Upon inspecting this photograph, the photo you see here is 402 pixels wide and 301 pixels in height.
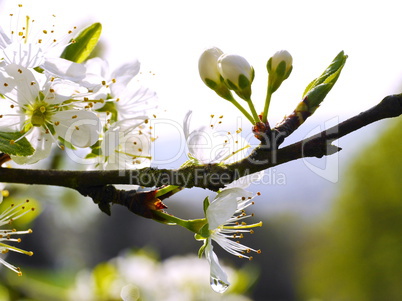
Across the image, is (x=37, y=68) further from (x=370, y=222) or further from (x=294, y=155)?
(x=370, y=222)

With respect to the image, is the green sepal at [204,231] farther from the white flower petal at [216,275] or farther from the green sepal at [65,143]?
the green sepal at [65,143]

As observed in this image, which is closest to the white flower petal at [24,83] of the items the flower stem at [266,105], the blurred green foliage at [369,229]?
the flower stem at [266,105]

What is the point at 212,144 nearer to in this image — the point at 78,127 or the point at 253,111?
the point at 253,111

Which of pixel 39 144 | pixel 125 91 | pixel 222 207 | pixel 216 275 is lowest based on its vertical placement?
pixel 216 275

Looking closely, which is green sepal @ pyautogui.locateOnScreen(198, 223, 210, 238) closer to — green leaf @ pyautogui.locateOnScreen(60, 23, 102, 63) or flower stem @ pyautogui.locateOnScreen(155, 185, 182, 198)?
flower stem @ pyautogui.locateOnScreen(155, 185, 182, 198)

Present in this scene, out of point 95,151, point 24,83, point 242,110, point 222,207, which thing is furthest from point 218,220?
point 24,83
